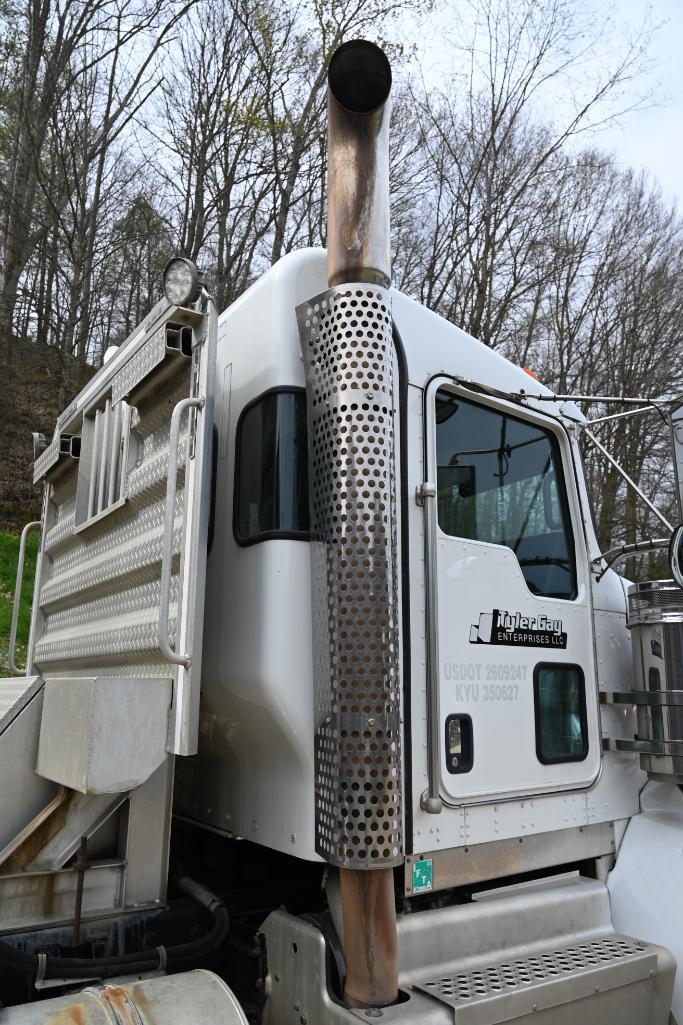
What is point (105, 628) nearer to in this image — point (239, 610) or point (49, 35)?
point (239, 610)

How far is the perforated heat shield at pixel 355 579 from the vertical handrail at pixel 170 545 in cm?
37

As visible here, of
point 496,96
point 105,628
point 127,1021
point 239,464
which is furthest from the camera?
point 496,96

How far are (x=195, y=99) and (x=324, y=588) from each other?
11229 mm

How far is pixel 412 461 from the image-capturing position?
2.62 metres

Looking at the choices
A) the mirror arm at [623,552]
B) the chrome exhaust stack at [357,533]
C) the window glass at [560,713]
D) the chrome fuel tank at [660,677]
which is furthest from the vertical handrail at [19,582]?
the chrome fuel tank at [660,677]

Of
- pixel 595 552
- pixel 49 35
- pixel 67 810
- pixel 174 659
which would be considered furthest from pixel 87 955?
pixel 49 35

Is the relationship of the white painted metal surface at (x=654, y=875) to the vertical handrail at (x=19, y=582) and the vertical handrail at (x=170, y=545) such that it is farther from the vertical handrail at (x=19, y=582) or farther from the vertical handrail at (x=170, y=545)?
the vertical handrail at (x=19, y=582)

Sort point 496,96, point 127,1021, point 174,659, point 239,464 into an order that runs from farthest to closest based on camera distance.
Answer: point 496,96
point 239,464
point 174,659
point 127,1021

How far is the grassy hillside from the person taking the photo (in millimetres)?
8656

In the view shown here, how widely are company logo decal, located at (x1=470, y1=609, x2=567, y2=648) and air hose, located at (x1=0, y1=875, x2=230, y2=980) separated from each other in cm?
118

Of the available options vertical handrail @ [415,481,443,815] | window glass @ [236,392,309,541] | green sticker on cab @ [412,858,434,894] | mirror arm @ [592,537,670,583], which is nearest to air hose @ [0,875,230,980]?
green sticker on cab @ [412,858,434,894]

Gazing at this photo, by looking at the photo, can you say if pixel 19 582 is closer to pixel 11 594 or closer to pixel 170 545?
pixel 170 545

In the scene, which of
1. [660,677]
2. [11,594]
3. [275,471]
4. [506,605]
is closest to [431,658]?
[506,605]

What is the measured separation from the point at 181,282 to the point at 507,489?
4.62ft
